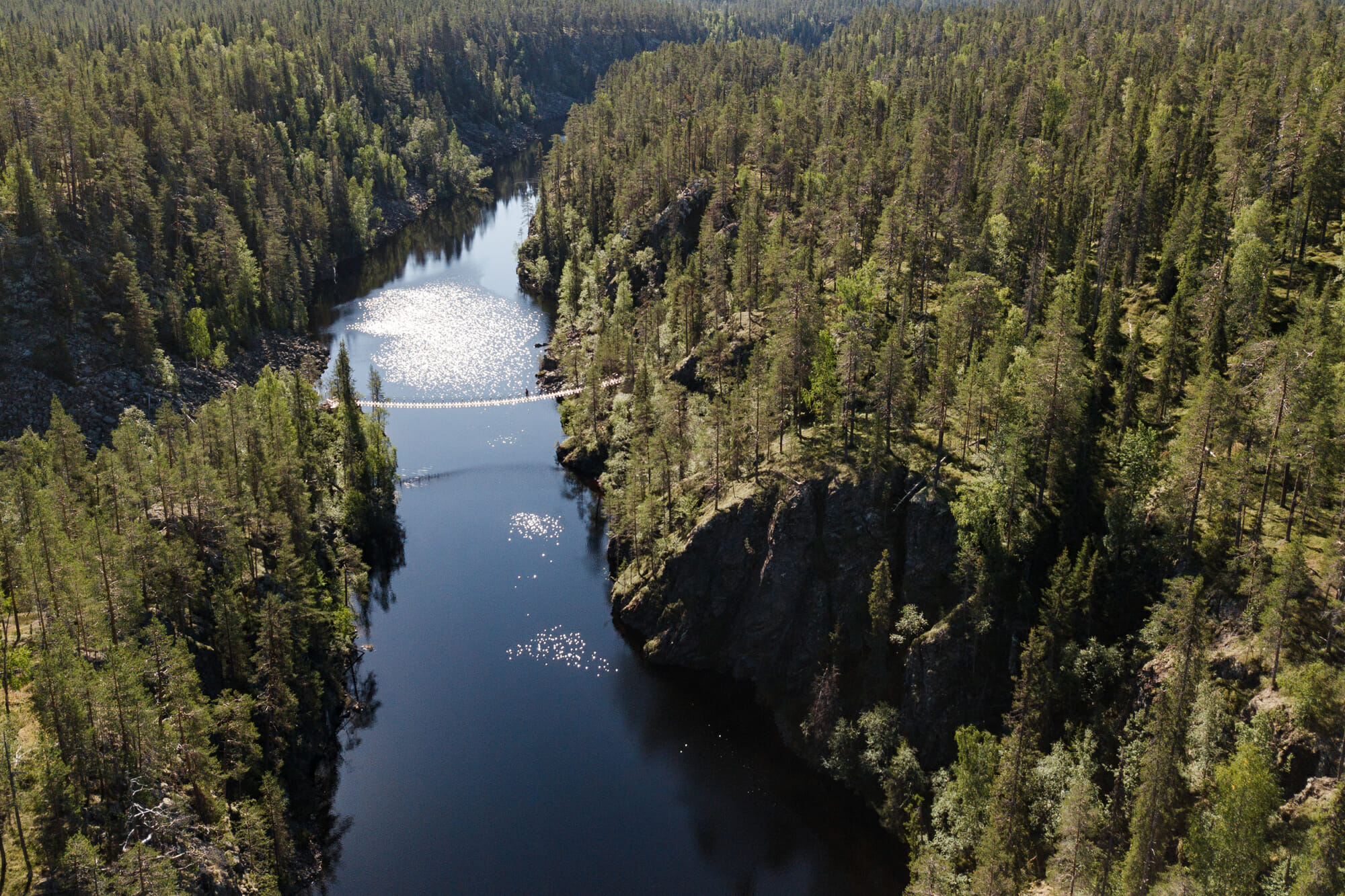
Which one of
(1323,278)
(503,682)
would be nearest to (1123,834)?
(503,682)

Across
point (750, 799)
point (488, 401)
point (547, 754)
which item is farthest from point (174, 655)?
point (488, 401)

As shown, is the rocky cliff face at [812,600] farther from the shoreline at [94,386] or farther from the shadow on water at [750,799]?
the shoreline at [94,386]

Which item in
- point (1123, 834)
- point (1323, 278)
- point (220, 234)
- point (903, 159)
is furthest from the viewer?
point (220, 234)

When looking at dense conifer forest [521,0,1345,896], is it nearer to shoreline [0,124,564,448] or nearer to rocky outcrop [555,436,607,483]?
rocky outcrop [555,436,607,483]

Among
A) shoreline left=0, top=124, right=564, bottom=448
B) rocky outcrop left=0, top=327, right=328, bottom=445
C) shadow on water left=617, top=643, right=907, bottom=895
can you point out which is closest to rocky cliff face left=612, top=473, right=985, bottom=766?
shadow on water left=617, top=643, right=907, bottom=895

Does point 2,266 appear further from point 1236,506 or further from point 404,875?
point 1236,506

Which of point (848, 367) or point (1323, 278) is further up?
point (1323, 278)
